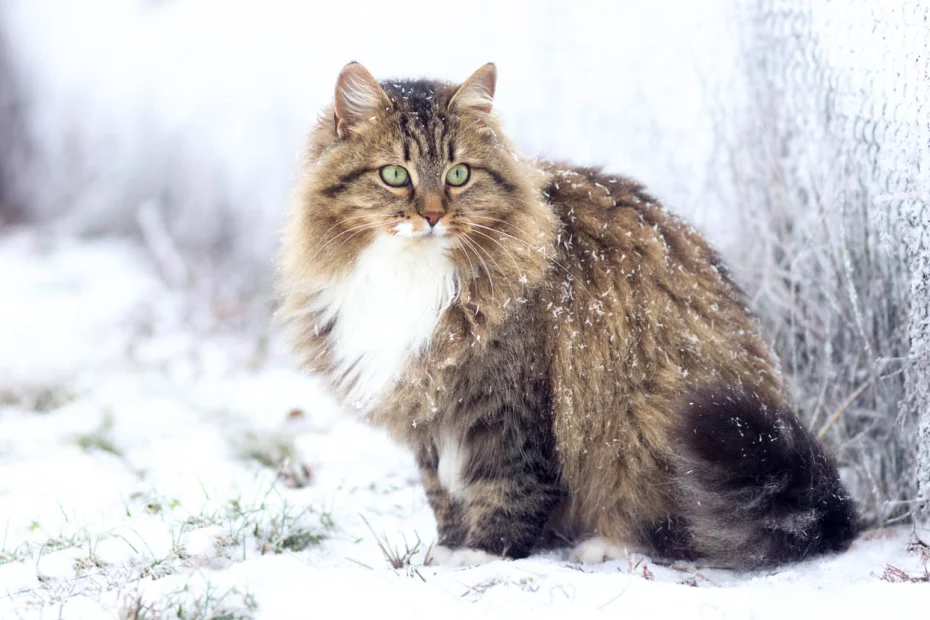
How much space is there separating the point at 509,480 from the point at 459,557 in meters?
0.27

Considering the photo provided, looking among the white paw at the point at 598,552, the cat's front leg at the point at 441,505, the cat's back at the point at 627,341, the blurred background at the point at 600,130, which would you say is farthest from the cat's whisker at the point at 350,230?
the white paw at the point at 598,552

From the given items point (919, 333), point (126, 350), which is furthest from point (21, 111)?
point (919, 333)

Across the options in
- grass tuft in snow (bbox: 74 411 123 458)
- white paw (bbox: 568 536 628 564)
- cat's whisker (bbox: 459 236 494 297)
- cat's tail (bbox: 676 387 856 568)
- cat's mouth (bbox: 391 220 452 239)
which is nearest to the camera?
cat's tail (bbox: 676 387 856 568)

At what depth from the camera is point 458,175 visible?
2.41m

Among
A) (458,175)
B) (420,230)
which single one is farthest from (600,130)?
(420,230)

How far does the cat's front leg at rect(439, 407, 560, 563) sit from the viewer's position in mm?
2379

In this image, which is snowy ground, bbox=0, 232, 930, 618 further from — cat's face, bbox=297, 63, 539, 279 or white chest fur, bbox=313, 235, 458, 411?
cat's face, bbox=297, 63, 539, 279

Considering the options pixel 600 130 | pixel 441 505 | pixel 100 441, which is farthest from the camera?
pixel 600 130

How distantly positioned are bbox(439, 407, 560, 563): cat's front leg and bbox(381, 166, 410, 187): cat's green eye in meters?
0.73

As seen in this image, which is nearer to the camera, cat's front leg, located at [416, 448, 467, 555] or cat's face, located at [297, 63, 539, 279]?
cat's face, located at [297, 63, 539, 279]

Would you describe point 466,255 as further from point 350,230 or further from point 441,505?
point 441,505

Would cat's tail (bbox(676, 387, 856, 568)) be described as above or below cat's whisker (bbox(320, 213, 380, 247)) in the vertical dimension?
below

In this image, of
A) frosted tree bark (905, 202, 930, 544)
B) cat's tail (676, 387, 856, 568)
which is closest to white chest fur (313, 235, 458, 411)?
cat's tail (676, 387, 856, 568)

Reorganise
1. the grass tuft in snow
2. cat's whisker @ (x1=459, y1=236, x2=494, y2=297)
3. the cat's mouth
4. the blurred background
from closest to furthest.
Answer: the cat's mouth
cat's whisker @ (x1=459, y1=236, x2=494, y2=297)
the blurred background
the grass tuft in snow
